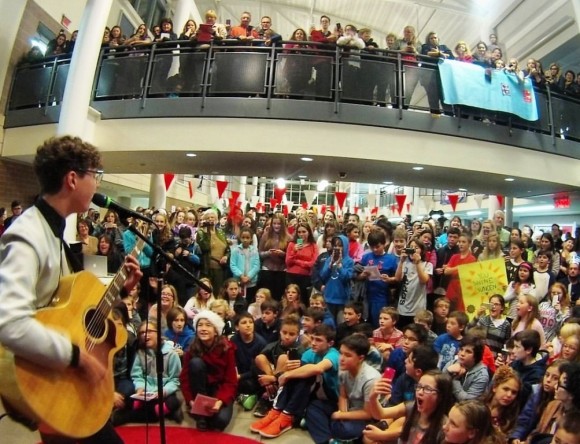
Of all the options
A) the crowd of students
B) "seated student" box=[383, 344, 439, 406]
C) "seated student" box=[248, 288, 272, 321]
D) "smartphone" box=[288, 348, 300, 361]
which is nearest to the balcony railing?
the crowd of students

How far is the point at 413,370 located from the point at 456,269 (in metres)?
2.24

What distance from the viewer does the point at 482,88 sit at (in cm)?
689

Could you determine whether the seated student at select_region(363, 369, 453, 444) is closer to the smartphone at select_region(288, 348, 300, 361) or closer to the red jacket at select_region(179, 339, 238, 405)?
the smartphone at select_region(288, 348, 300, 361)

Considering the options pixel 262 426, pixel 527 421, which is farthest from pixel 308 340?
pixel 527 421

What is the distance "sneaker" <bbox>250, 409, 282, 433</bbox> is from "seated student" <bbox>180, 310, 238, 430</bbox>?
0.22 metres

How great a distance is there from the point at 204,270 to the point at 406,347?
316 centimetres

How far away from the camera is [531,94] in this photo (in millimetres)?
7281

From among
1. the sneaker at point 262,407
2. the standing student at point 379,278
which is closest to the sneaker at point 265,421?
the sneaker at point 262,407

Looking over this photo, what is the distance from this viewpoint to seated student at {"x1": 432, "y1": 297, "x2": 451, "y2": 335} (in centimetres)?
443

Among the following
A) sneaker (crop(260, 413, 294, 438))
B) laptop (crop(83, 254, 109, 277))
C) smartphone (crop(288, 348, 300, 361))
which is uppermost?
laptop (crop(83, 254, 109, 277))

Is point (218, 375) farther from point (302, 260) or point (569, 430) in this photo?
point (569, 430)

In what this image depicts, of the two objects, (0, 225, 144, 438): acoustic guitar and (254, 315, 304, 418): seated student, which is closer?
(0, 225, 144, 438): acoustic guitar

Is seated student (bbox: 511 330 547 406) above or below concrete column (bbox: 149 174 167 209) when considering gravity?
below

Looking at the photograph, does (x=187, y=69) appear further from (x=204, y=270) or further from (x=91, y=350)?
(x=91, y=350)
